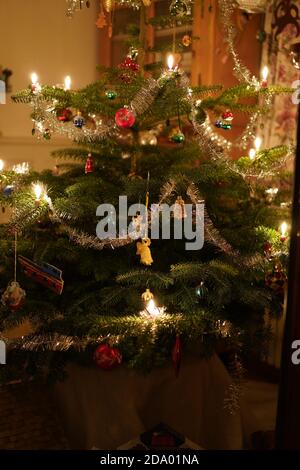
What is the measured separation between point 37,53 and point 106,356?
2393 mm

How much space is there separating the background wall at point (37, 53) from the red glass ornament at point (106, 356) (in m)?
2.03

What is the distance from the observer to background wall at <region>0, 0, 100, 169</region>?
9.94 feet

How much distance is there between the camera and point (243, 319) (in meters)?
1.63

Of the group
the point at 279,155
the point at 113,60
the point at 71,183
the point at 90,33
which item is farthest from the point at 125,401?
the point at 90,33

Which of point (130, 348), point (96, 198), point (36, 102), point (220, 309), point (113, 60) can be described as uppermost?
point (113, 60)

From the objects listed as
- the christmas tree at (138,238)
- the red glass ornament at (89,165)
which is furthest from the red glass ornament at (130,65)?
the red glass ornament at (89,165)

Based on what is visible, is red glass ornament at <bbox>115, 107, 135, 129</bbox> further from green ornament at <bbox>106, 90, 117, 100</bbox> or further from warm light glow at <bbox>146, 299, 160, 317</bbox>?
warm light glow at <bbox>146, 299, 160, 317</bbox>

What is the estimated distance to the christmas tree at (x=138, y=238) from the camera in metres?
1.43

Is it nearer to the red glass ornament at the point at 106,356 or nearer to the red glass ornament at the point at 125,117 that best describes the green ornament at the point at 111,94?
the red glass ornament at the point at 125,117

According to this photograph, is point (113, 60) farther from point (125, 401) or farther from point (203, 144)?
point (125, 401)
